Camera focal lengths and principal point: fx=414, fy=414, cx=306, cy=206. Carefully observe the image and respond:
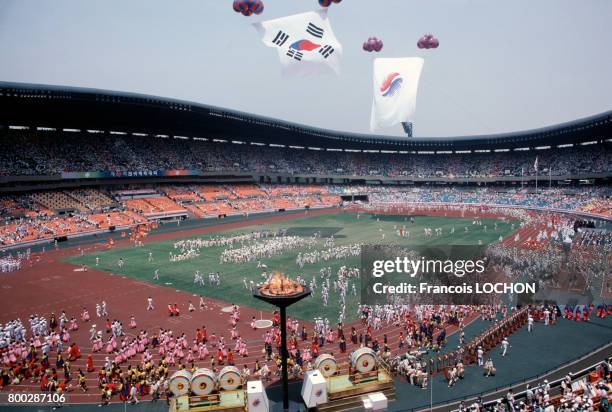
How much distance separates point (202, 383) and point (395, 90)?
53.6 ft

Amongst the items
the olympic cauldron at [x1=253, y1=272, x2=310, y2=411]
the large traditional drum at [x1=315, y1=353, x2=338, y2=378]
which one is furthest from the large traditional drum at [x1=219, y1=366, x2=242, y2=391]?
the large traditional drum at [x1=315, y1=353, x2=338, y2=378]

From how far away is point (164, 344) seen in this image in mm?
17344

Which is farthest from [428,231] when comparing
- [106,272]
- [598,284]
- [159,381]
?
[159,381]

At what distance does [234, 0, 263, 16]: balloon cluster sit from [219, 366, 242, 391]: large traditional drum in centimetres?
1371

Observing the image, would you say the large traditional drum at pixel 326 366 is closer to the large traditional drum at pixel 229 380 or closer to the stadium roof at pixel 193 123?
the large traditional drum at pixel 229 380

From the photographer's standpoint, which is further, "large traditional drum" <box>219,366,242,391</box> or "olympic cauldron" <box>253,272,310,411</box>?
"large traditional drum" <box>219,366,242,391</box>

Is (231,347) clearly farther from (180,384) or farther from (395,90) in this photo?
(395,90)

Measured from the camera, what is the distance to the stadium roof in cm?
4650

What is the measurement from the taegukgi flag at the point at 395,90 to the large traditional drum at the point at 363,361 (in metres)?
12.0

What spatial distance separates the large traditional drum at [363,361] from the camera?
12.6 metres

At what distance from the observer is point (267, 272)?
29.6 m

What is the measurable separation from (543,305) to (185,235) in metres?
36.9

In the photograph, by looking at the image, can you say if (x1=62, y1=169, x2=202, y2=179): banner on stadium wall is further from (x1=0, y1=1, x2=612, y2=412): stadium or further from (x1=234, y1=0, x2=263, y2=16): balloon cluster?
(x1=234, y1=0, x2=263, y2=16): balloon cluster

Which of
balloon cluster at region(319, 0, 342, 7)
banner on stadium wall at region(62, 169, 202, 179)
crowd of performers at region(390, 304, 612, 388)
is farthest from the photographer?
banner on stadium wall at region(62, 169, 202, 179)
